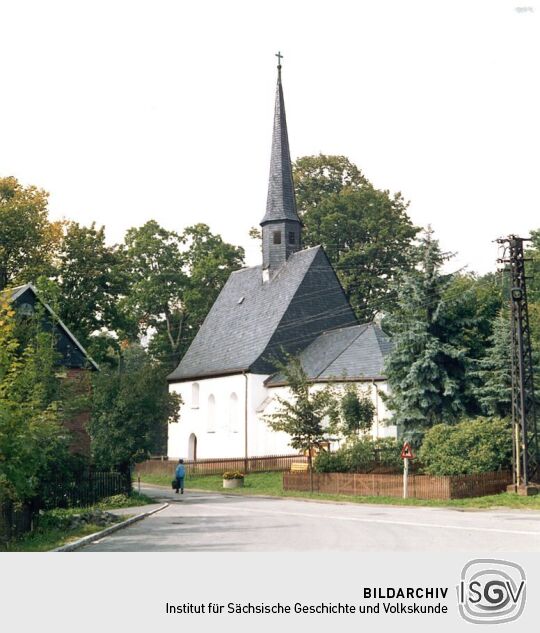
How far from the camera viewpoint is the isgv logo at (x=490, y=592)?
312 inches

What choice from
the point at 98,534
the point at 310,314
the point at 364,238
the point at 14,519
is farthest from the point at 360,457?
the point at 364,238

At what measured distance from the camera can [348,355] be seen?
42.7m

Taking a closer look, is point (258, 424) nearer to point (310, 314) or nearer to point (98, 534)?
point (310, 314)

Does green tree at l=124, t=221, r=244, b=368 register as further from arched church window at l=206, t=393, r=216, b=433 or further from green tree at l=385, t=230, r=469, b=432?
green tree at l=385, t=230, r=469, b=432

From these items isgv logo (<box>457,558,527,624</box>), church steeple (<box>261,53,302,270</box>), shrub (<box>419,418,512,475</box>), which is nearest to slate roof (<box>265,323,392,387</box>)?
church steeple (<box>261,53,302,270</box>)

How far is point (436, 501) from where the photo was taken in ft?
87.2

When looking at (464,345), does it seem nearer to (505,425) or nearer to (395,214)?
(505,425)

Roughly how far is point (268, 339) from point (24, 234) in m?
14.8

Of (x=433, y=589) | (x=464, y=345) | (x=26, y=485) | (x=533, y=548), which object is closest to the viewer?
(x=433, y=589)

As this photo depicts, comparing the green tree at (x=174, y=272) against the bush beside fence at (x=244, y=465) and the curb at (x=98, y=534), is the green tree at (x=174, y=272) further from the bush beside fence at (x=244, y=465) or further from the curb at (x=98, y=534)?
the curb at (x=98, y=534)

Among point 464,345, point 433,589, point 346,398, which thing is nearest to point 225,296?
point 346,398

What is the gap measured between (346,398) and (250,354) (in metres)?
11.9

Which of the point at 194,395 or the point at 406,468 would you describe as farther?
the point at 194,395

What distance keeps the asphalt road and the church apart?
723 inches
